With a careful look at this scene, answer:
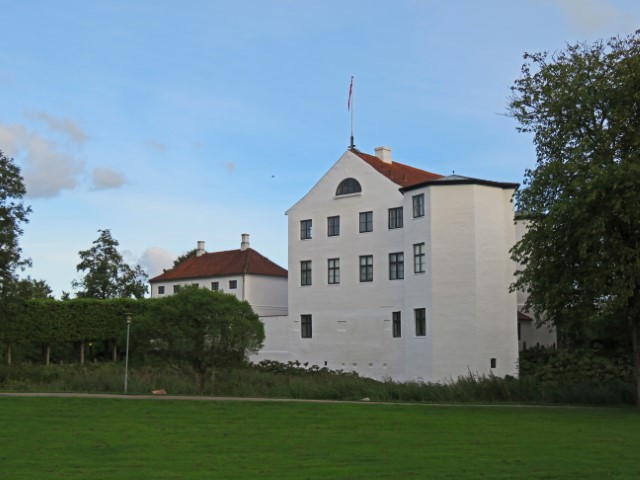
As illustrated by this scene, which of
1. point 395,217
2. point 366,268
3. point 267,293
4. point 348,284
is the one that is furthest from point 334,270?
point 267,293

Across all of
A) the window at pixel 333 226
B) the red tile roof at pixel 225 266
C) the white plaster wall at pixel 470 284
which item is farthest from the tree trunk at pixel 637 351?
the red tile roof at pixel 225 266

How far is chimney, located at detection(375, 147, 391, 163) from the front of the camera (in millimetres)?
53750

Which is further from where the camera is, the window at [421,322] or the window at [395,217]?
the window at [395,217]

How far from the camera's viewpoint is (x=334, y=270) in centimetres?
5141

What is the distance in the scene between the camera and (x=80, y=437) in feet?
50.8

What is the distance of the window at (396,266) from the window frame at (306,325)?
655 centimetres

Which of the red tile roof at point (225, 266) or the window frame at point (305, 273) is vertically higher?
the red tile roof at point (225, 266)

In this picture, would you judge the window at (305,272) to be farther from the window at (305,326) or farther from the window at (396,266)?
the window at (396,266)

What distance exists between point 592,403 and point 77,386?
737 inches

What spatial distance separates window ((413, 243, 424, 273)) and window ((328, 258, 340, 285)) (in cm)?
669

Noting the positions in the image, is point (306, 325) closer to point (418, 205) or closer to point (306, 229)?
point (306, 229)

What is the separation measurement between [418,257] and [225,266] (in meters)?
25.0

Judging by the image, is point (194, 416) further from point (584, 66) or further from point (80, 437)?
point (584, 66)

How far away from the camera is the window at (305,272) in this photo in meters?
52.7
